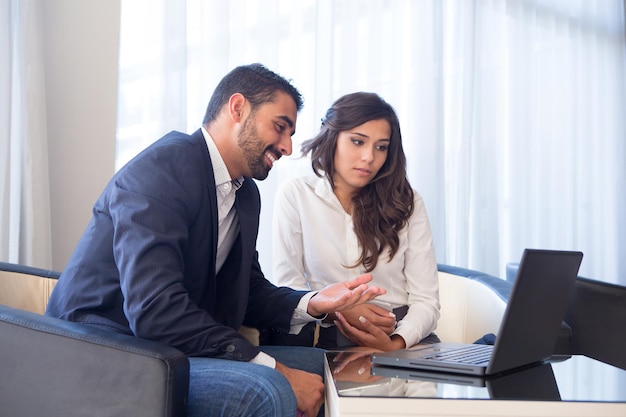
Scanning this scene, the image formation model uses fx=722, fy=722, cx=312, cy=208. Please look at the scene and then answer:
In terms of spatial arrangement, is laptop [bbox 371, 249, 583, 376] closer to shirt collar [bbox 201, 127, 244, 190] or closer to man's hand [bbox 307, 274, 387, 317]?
man's hand [bbox 307, 274, 387, 317]

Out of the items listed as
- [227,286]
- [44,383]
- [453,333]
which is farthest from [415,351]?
[453,333]

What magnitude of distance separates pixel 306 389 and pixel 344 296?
301mm

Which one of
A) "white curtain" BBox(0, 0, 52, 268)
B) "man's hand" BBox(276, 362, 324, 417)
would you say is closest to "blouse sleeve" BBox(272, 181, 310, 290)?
"man's hand" BBox(276, 362, 324, 417)

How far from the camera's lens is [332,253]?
7.63ft

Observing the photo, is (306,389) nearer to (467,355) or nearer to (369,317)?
(467,355)

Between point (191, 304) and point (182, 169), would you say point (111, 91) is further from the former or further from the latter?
point (191, 304)

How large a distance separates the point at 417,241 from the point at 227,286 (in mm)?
730

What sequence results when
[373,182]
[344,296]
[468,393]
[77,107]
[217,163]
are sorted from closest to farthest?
[468,393] → [344,296] → [217,163] → [373,182] → [77,107]

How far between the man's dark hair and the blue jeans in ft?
2.44

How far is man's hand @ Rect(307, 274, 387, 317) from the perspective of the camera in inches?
67.1

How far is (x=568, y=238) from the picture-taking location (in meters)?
4.44

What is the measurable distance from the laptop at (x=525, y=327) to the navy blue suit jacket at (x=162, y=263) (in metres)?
0.40

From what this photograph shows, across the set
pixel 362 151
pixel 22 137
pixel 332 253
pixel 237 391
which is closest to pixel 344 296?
pixel 237 391

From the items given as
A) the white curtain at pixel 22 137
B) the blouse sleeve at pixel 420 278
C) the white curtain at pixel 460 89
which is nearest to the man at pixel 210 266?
the blouse sleeve at pixel 420 278
